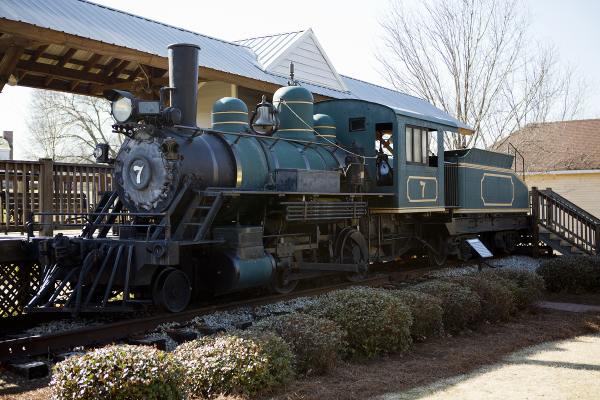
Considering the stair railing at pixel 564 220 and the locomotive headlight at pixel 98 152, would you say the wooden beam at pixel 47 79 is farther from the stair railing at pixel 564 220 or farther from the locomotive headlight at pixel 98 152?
the stair railing at pixel 564 220

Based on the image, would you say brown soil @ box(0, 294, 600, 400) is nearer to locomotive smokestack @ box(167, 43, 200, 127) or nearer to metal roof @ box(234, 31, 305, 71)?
locomotive smokestack @ box(167, 43, 200, 127)

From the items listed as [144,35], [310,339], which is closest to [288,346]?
[310,339]

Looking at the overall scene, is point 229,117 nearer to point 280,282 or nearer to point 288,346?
point 280,282

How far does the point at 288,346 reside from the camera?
5.00 meters

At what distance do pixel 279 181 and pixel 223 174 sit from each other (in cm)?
101

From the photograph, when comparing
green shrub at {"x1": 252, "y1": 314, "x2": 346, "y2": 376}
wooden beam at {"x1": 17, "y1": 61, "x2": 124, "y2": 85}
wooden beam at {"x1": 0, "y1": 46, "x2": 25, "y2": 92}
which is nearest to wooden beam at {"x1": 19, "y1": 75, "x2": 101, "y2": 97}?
wooden beam at {"x1": 17, "y1": 61, "x2": 124, "y2": 85}

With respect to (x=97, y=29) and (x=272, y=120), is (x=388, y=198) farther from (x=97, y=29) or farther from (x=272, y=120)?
(x=97, y=29)

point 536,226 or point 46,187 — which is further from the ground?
point 46,187

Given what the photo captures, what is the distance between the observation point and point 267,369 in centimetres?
450

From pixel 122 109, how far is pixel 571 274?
8.65 m

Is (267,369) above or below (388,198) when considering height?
below

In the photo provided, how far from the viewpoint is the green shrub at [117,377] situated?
12.3 ft

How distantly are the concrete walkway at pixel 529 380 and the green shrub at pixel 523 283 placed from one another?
2162 millimetres

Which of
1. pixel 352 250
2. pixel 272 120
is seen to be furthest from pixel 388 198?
pixel 272 120
